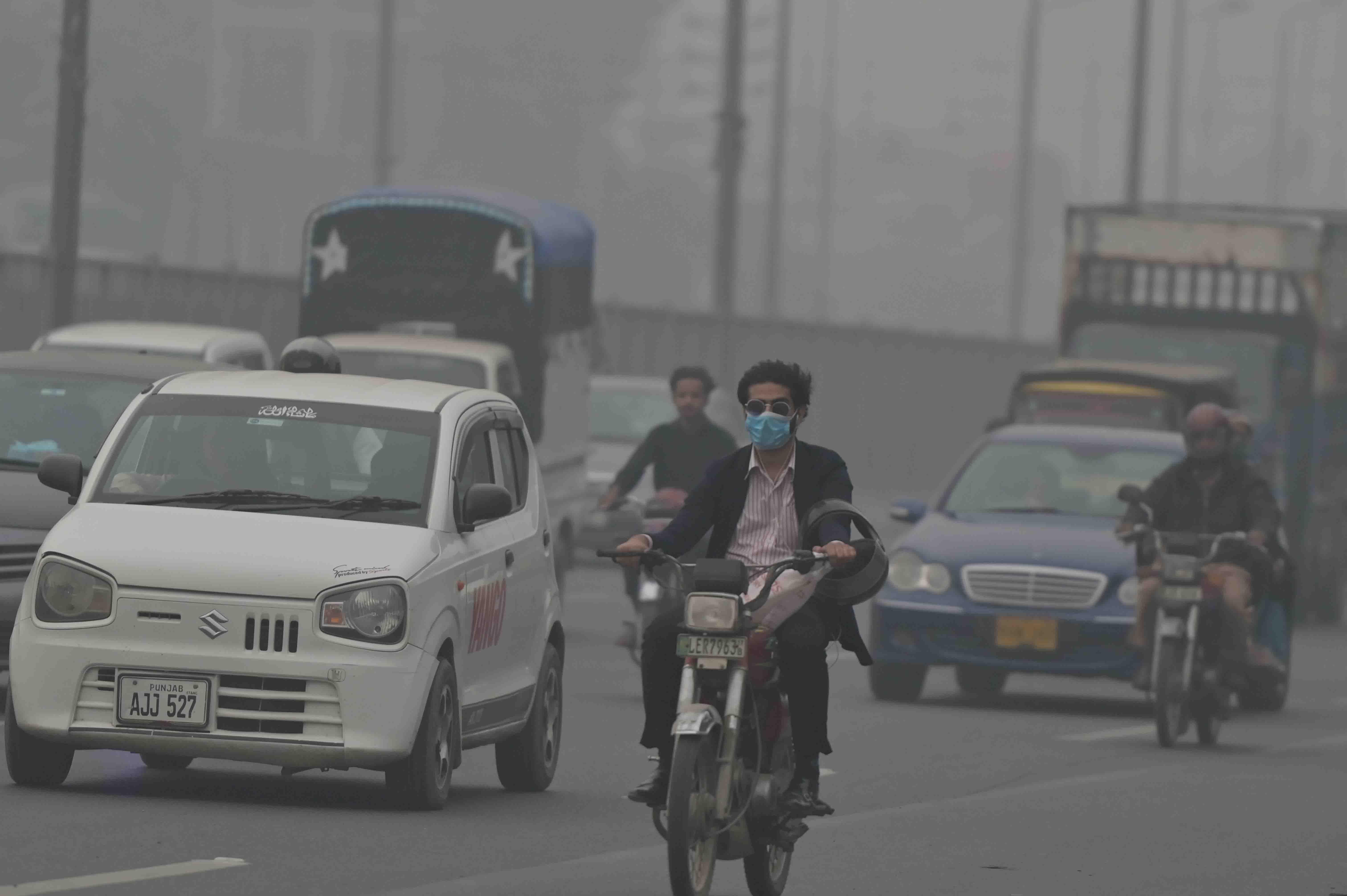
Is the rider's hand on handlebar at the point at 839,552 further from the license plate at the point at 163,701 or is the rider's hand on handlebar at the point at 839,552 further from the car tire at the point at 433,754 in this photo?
the license plate at the point at 163,701

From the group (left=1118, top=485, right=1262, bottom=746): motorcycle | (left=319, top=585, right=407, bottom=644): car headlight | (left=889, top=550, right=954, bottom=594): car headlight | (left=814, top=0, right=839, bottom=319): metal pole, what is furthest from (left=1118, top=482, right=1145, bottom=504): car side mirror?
(left=814, top=0, right=839, bottom=319): metal pole

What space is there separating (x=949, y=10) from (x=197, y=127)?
167ft

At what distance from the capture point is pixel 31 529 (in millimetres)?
13609

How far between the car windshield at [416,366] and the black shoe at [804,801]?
1254 cm

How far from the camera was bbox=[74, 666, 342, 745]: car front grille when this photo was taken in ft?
33.6

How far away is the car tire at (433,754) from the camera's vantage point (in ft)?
34.7

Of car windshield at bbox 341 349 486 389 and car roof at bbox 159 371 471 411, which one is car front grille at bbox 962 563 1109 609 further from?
car roof at bbox 159 371 471 411

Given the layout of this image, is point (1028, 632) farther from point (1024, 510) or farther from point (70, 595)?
point (70, 595)

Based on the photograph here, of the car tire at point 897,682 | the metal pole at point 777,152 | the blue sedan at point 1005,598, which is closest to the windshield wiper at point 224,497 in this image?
the blue sedan at point 1005,598

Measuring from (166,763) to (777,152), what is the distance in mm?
52946

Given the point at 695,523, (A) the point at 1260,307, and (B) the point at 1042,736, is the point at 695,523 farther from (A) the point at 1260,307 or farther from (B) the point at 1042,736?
(A) the point at 1260,307

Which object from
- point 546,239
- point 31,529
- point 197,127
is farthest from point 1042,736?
point 197,127

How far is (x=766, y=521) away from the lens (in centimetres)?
905

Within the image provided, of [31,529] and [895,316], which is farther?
[895,316]
